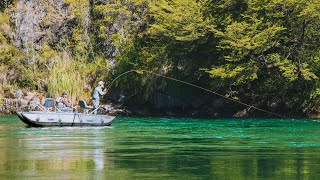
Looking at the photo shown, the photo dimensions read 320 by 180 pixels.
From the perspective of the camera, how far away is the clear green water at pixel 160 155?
1748 cm

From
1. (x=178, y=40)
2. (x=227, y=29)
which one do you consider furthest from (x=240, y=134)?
(x=178, y=40)

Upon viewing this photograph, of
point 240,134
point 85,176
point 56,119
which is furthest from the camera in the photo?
point 56,119

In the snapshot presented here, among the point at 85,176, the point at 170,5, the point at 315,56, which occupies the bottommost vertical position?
the point at 85,176

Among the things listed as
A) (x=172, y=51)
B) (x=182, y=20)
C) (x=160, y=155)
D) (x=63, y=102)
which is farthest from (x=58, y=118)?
(x=172, y=51)

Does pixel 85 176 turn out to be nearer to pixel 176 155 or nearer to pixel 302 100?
pixel 176 155

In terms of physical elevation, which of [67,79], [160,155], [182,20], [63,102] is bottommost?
[160,155]

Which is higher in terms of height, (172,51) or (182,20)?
(182,20)

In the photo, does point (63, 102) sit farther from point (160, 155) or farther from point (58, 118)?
point (160, 155)

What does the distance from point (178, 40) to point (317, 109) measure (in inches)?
402

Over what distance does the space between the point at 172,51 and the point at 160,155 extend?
34.2 metres

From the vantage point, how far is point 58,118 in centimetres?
3831

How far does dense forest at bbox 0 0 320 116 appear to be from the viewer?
51344mm

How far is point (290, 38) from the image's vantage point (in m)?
52.2

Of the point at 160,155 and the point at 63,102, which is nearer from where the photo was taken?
the point at 160,155
